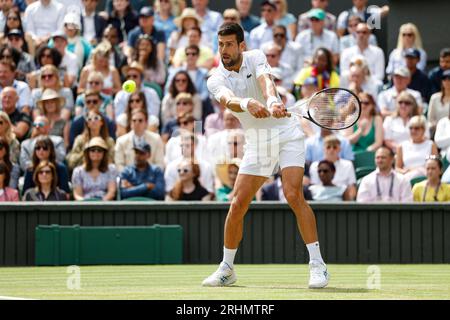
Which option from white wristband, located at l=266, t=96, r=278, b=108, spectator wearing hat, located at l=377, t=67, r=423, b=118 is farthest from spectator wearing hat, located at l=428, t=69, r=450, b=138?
white wristband, located at l=266, t=96, r=278, b=108

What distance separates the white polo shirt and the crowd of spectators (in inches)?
169

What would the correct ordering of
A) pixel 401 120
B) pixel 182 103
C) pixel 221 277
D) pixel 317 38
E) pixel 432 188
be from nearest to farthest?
1. pixel 221 277
2. pixel 432 188
3. pixel 401 120
4. pixel 182 103
5. pixel 317 38

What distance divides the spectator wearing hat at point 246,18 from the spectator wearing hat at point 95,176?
4.53 m

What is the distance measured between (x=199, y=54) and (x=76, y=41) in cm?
186

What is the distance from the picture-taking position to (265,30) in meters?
17.3

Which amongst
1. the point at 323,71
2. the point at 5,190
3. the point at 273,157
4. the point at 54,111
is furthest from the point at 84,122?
the point at 273,157

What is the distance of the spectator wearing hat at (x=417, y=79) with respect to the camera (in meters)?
16.2

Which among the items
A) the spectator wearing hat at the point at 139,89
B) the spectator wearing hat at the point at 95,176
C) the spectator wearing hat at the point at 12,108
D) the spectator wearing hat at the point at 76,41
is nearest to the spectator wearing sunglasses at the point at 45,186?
the spectator wearing hat at the point at 95,176

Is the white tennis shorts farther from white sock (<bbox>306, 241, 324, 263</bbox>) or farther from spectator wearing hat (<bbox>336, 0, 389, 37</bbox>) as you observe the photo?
spectator wearing hat (<bbox>336, 0, 389, 37</bbox>)

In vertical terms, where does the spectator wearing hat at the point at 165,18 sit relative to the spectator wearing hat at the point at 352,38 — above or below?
above

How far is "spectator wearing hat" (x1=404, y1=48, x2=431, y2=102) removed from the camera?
53.0 ft

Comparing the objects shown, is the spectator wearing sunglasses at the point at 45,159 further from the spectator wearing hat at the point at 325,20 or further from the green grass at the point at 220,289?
the spectator wearing hat at the point at 325,20

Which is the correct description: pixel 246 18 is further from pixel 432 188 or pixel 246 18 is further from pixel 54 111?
pixel 432 188

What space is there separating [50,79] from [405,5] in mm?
5537
